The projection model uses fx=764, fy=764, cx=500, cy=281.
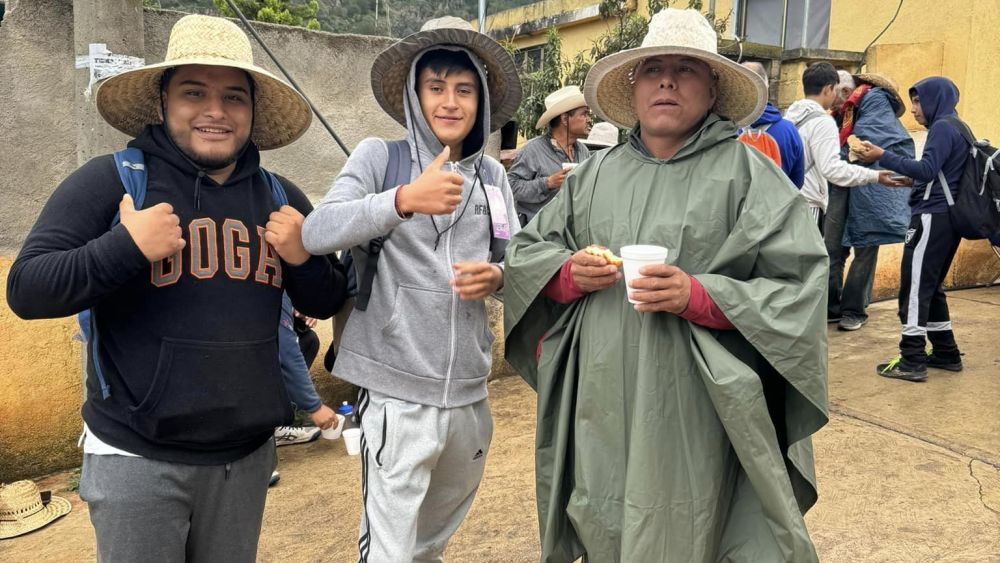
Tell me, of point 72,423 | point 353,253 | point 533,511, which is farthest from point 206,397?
point 72,423

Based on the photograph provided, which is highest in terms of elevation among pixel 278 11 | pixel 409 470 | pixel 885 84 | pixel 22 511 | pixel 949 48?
pixel 278 11

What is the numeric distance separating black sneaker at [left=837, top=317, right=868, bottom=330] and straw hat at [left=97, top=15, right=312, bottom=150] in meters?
5.79

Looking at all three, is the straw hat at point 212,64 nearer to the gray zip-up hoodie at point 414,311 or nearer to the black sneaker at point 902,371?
the gray zip-up hoodie at point 414,311

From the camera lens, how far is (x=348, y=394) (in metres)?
4.95

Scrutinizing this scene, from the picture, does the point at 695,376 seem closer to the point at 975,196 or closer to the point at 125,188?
the point at 125,188

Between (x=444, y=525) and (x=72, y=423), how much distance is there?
263cm

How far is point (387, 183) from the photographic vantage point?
2311 mm

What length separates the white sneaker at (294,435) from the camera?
4.43 meters

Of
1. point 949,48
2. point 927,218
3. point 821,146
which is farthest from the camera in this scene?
point 949,48

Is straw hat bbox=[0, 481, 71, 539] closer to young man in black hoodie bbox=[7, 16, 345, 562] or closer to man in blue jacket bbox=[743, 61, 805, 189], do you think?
young man in black hoodie bbox=[7, 16, 345, 562]

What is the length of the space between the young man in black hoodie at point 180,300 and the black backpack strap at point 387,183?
20cm

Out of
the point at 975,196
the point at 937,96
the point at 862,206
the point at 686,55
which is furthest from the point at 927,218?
the point at 686,55

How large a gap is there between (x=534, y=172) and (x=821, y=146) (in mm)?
2240

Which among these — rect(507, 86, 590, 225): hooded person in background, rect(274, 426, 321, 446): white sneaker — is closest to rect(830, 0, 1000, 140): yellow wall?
rect(507, 86, 590, 225): hooded person in background
